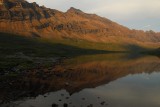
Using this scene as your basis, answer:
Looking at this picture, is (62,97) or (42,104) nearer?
(42,104)

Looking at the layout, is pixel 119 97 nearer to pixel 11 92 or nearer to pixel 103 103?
pixel 103 103

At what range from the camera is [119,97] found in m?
47.2

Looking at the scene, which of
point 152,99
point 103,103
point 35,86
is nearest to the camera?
point 103,103

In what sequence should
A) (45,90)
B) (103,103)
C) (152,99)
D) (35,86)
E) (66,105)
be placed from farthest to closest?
(35,86) < (45,90) < (152,99) < (103,103) < (66,105)

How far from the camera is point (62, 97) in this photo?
4569cm

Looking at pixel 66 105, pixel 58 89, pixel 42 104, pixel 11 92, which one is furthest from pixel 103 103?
pixel 11 92

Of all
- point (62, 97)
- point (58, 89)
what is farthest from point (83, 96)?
point (58, 89)

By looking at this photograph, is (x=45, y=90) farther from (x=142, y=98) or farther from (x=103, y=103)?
(x=142, y=98)

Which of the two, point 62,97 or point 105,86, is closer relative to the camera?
point 62,97

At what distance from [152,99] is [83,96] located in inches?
496

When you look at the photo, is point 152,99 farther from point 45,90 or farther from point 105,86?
point 45,90

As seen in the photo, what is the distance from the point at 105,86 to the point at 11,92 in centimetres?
2318

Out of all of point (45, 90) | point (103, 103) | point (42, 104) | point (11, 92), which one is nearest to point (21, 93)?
point (11, 92)

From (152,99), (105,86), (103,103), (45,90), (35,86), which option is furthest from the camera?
(105,86)
